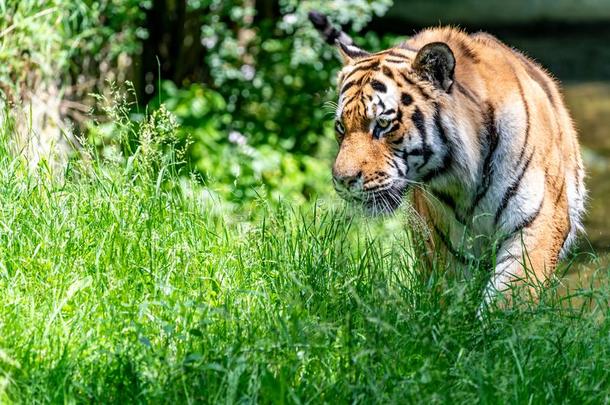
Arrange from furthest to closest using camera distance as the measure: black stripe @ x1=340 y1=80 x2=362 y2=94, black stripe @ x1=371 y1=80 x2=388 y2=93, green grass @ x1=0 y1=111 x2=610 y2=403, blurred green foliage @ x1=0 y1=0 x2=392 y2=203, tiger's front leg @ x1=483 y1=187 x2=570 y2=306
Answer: blurred green foliage @ x1=0 y1=0 x2=392 y2=203 < black stripe @ x1=340 y1=80 x2=362 y2=94 < black stripe @ x1=371 y1=80 x2=388 y2=93 < tiger's front leg @ x1=483 y1=187 x2=570 y2=306 < green grass @ x1=0 y1=111 x2=610 y2=403

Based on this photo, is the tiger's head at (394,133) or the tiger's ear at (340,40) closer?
the tiger's head at (394,133)

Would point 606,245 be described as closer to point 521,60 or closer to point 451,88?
point 521,60

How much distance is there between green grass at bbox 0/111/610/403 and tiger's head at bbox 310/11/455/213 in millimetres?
158

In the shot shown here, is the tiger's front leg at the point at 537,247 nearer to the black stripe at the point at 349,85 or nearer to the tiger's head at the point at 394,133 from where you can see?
the tiger's head at the point at 394,133

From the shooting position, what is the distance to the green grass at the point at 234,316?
3.16 metres

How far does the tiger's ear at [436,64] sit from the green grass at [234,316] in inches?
24.3

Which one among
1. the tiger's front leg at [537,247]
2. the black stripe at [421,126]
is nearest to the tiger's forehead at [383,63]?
the black stripe at [421,126]

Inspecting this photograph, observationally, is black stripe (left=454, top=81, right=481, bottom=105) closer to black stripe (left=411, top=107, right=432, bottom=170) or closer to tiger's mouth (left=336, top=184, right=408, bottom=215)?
black stripe (left=411, top=107, right=432, bottom=170)

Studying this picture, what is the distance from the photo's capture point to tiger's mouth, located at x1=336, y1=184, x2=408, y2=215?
4328 mm

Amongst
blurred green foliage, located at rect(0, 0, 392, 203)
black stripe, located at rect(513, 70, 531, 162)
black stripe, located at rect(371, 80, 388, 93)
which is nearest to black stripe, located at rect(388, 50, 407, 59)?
black stripe, located at rect(371, 80, 388, 93)

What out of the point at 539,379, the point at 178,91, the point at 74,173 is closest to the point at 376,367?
the point at 539,379

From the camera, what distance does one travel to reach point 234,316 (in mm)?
3555

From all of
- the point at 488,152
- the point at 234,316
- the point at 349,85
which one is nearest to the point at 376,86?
the point at 349,85

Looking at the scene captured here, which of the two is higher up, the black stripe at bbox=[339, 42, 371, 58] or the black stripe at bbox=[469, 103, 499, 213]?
the black stripe at bbox=[339, 42, 371, 58]
